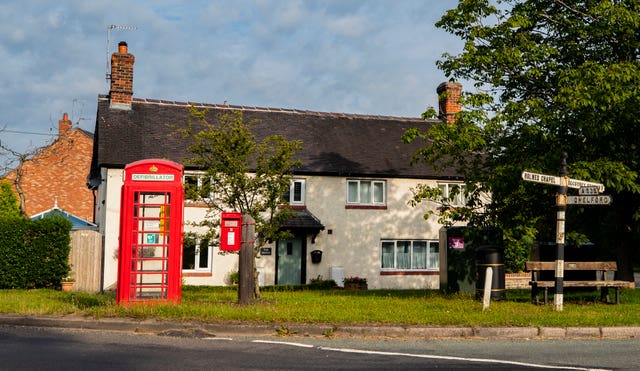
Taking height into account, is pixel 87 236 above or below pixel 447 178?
below

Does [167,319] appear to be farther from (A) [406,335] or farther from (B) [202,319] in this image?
(A) [406,335]

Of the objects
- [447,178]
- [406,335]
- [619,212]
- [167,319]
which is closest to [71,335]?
[167,319]

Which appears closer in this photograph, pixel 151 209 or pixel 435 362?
pixel 435 362

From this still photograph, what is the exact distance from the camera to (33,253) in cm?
2150

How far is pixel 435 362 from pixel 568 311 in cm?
612

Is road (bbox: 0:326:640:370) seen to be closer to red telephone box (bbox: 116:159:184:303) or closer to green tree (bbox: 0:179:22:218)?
red telephone box (bbox: 116:159:184:303)

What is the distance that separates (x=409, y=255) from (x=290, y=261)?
205 inches

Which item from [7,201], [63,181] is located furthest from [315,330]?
[63,181]

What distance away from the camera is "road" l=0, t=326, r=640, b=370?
26.4 feet

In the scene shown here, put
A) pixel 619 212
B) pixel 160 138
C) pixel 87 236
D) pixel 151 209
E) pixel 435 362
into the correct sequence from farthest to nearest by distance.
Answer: pixel 160 138 → pixel 87 236 → pixel 619 212 → pixel 151 209 → pixel 435 362

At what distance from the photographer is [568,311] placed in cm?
1345

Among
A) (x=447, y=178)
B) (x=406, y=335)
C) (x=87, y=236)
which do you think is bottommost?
(x=406, y=335)

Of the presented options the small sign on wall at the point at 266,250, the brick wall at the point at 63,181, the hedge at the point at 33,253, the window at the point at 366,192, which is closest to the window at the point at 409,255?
the window at the point at 366,192

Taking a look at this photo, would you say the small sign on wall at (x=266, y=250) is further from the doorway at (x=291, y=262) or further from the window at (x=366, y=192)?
the window at (x=366, y=192)
